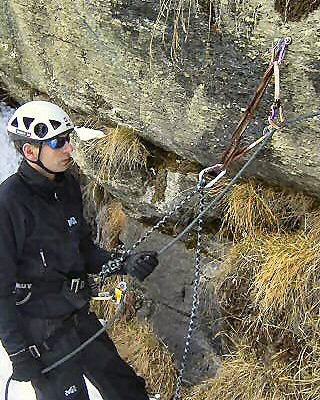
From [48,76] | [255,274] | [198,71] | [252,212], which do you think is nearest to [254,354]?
[255,274]

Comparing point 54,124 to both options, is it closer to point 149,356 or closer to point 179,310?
point 179,310

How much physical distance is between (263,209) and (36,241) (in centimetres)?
177

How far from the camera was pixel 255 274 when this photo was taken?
4719mm

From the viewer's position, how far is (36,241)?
404 cm

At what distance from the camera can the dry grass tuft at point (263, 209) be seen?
15.6ft

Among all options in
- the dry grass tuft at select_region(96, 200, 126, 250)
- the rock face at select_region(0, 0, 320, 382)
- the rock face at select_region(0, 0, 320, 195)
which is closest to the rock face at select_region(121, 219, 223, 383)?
the rock face at select_region(0, 0, 320, 382)

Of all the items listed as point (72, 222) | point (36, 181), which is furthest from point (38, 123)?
point (72, 222)

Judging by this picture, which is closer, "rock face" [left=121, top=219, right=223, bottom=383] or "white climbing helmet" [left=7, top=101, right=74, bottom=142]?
"white climbing helmet" [left=7, top=101, right=74, bottom=142]

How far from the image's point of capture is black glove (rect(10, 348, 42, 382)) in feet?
12.9

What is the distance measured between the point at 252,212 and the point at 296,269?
0.66 metres

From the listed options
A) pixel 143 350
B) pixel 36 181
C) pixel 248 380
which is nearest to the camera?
pixel 36 181

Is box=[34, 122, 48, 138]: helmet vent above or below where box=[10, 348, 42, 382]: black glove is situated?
above

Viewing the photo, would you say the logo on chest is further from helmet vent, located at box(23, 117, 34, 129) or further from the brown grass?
the brown grass

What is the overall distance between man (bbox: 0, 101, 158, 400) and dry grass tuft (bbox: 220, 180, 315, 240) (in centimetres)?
92
